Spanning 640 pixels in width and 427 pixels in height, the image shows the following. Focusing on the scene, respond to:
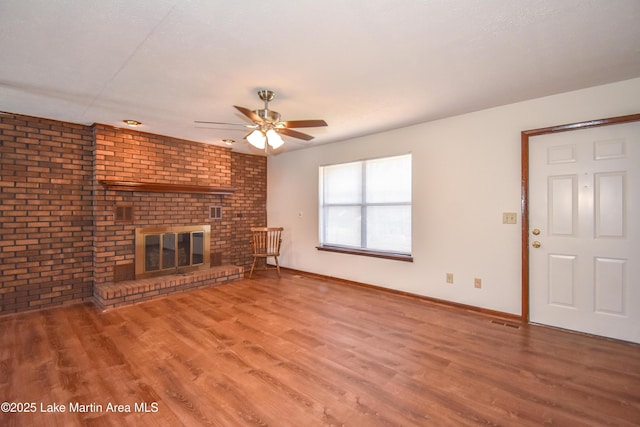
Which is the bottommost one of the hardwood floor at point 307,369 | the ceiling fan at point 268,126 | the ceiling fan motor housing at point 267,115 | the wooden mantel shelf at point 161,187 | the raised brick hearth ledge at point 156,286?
the hardwood floor at point 307,369

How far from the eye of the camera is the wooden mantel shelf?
380cm

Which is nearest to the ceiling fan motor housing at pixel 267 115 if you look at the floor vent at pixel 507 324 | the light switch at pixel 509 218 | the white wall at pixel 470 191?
the white wall at pixel 470 191

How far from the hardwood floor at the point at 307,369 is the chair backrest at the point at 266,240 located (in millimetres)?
1930

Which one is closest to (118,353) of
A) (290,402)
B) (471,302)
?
(290,402)

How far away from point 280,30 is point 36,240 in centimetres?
382

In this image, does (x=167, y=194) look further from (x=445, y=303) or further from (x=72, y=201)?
(x=445, y=303)

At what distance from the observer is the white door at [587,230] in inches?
101

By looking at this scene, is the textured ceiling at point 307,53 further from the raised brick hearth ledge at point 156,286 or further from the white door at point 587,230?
the raised brick hearth ledge at point 156,286

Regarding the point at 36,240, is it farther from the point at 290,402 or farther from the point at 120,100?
the point at 290,402

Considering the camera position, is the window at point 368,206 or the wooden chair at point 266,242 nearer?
the window at point 368,206

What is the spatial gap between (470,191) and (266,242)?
344cm

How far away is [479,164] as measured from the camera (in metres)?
3.36

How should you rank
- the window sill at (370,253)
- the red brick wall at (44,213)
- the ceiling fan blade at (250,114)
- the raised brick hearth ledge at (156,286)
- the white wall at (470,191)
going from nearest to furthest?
the ceiling fan blade at (250,114) → the white wall at (470,191) → the red brick wall at (44,213) → the raised brick hearth ledge at (156,286) → the window sill at (370,253)

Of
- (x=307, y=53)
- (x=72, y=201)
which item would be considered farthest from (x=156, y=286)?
(x=307, y=53)
